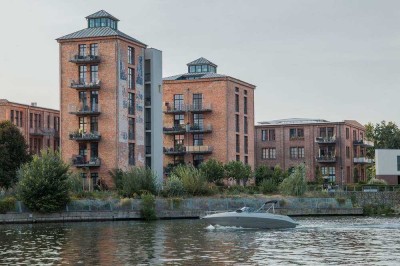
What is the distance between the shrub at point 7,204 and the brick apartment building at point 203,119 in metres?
43.6

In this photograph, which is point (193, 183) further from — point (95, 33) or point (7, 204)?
point (95, 33)

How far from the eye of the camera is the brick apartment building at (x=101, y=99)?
88.6 meters

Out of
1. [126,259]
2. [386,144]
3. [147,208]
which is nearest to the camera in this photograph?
[126,259]

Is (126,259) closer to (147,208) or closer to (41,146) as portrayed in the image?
(147,208)

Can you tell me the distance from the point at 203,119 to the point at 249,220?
52.5m

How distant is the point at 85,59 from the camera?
3484 inches

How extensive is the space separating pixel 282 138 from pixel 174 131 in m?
31.4

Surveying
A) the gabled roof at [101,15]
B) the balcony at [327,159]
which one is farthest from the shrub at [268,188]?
the balcony at [327,159]

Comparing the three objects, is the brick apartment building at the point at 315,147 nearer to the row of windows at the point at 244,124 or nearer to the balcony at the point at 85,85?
the row of windows at the point at 244,124

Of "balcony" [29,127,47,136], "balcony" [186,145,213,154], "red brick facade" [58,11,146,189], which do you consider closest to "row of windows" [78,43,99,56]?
"red brick facade" [58,11,146,189]

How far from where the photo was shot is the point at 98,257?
124 feet

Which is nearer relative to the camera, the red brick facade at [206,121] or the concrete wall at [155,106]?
the concrete wall at [155,106]

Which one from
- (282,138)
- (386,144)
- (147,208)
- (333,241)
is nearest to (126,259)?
(333,241)

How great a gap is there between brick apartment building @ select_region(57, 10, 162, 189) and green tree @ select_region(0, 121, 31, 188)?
5.26 m
